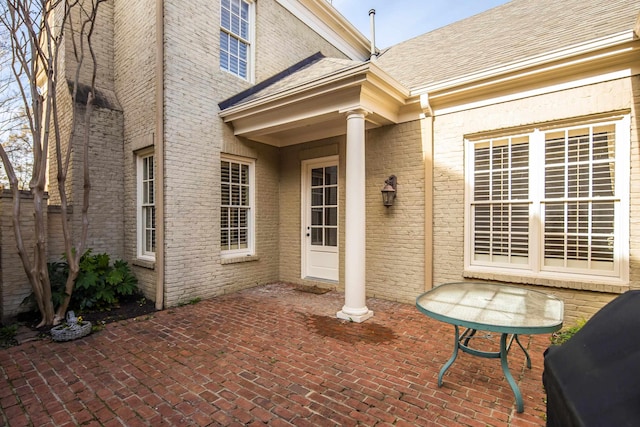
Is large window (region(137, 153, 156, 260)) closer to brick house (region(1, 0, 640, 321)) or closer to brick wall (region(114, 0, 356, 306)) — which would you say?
brick house (region(1, 0, 640, 321))

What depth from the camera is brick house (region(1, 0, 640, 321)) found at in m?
3.91

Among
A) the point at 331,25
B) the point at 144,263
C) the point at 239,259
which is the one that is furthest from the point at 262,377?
the point at 331,25

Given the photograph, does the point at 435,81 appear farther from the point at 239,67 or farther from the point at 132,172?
the point at 132,172

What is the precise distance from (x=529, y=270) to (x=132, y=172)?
668cm

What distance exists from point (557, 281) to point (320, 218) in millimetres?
3954

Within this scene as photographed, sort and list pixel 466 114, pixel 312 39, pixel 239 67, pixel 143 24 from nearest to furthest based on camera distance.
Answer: pixel 466 114 < pixel 143 24 < pixel 239 67 < pixel 312 39

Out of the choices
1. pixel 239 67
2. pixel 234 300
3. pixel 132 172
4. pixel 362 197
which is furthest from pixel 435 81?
pixel 132 172

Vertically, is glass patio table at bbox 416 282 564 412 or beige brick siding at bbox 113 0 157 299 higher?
beige brick siding at bbox 113 0 157 299

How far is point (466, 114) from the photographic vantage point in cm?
468

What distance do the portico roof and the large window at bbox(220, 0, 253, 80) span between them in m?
0.60

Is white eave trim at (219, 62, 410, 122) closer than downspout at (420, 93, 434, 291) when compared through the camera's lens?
Yes

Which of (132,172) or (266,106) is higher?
(266,106)

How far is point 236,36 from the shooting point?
610 centimetres

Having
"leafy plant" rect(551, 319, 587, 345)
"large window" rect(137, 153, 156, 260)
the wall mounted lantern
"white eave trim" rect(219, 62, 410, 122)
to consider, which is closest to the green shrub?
"large window" rect(137, 153, 156, 260)
